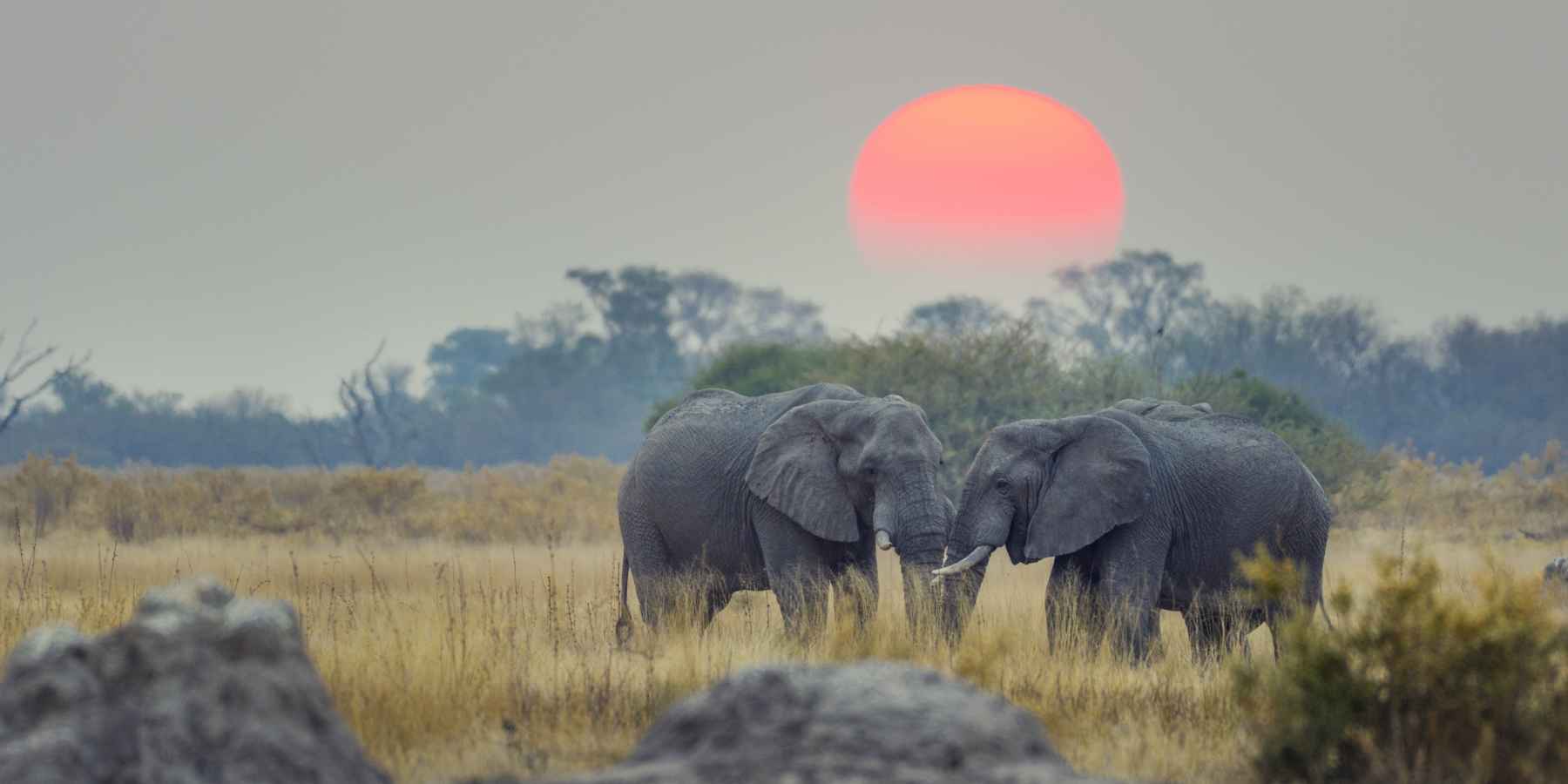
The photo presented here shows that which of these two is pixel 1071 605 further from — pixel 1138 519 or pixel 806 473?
pixel 806 473

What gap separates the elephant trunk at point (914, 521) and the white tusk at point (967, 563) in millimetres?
143

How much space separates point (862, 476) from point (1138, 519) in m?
1.87

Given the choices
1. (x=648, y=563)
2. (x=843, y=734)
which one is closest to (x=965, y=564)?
(x=648, y=563)

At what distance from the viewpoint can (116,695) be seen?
6238 mm

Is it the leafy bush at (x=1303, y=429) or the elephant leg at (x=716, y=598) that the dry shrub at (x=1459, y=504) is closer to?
the leafy bush at (x=1303, y=429)

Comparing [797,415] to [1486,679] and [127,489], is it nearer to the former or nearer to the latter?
[1486,679]

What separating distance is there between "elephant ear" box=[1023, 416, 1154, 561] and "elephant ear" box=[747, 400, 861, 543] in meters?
1.28

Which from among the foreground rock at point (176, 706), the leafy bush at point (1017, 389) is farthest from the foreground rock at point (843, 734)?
the leafy bush at point (1017, 389)

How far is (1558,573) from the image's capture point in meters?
17.1

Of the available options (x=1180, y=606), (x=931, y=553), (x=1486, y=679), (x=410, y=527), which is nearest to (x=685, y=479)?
(x=931, y=553)

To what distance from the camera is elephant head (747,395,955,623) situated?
12.4 meters

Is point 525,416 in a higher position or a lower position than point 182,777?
higher

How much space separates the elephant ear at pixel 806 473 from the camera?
12.9 meters

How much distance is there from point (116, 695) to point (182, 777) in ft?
1.60
